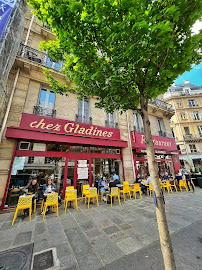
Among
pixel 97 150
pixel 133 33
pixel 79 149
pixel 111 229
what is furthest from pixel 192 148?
pixel 133 33

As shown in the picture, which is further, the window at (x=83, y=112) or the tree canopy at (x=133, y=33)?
the window at (x=83, y=112)

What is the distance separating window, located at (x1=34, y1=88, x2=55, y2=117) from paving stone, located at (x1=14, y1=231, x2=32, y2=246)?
18.9ft

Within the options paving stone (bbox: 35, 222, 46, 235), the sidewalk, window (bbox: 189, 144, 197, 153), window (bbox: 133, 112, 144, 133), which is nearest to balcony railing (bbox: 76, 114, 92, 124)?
window (bbox: 133, 112, 144, 133)

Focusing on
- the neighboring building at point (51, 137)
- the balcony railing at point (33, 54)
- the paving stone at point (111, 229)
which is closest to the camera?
the paving stone at point (111, 229)

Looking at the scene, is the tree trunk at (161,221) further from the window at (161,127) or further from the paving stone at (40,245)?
the window at (161,127)

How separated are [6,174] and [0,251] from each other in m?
3.63

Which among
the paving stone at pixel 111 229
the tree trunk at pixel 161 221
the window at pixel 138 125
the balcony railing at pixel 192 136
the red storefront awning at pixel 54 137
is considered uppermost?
the balcony railing at pixel 192 136

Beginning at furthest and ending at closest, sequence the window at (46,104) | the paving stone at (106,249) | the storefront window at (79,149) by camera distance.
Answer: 1. the storefront window at (79,149)
2. the window at (46,104)
3. the paving stone at (106,249)

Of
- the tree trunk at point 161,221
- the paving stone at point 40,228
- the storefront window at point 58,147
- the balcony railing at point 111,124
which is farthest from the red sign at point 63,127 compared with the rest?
the tree trunk at point 161,221

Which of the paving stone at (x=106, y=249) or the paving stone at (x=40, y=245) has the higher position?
the paving stone at (x=106, y=249)

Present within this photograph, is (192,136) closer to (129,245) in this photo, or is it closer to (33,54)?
(129,245)

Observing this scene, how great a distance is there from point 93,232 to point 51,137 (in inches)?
193

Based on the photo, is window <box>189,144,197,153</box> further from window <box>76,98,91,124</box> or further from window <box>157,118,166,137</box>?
window <box>76,98,91,124</box>

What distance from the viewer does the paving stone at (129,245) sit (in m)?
2.70
